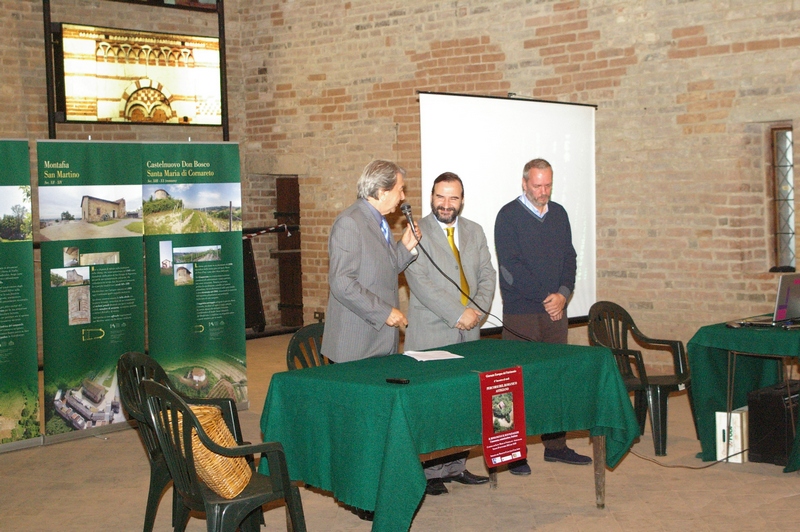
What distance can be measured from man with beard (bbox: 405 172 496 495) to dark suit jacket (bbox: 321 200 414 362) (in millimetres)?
293

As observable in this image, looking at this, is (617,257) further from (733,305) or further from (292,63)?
(292,63)

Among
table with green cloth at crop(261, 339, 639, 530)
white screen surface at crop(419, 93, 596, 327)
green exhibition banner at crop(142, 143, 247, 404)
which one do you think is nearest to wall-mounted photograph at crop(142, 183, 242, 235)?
green exhibition banner at crop(142, 143, 247, 404)

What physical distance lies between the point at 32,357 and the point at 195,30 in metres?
5.44

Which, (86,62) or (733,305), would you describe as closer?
(733,305)

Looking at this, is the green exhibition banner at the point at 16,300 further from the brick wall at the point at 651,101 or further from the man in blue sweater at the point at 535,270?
the brick wall at the point at 651,101

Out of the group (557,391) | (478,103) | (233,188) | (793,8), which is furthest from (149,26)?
(557,391)

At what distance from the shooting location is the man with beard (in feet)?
16.0

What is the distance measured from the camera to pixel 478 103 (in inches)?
262

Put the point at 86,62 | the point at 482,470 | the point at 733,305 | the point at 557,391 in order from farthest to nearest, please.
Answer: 1. the point at 86,62
2. the point at 733,305
3. the point at 482,470
4. the point at 557,391

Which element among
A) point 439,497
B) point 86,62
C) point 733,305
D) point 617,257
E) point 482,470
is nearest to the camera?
point 439,497

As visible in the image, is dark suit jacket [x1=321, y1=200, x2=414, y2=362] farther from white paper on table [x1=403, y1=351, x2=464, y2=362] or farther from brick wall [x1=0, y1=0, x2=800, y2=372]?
brick wall [x1=0, y1=0, x2=800, y2=372]

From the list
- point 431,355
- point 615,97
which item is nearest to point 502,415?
point 431,355

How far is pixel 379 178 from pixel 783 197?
4.20 m

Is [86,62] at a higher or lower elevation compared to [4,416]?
higher
